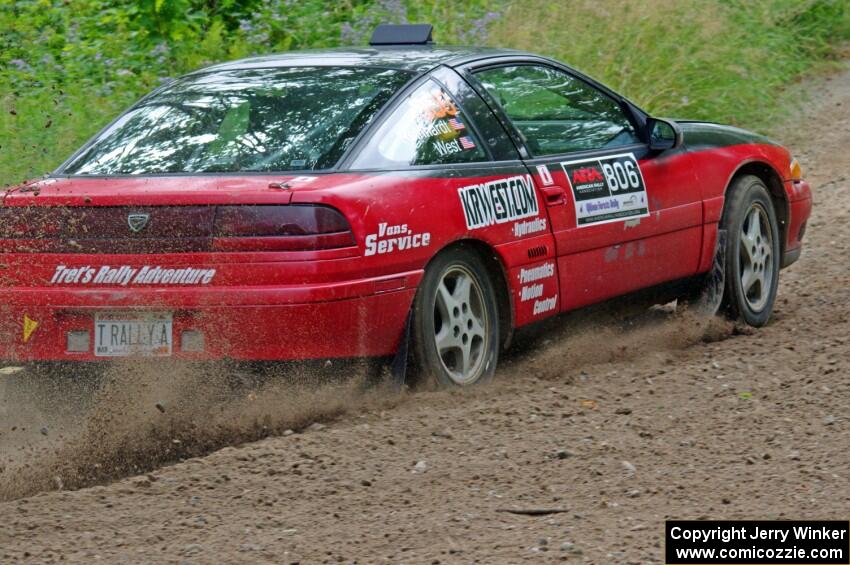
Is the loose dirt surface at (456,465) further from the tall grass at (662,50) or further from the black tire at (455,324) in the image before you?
the tall grass at (662,50)

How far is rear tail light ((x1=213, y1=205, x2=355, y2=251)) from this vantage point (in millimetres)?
4965

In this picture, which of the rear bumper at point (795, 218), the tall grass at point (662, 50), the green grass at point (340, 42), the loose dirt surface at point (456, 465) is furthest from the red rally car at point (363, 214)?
the tall grass at point (662, 50)

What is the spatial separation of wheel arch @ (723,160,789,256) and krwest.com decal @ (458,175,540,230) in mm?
1959

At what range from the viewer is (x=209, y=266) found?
4992 mm

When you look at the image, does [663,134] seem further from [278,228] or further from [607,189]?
[278,228]

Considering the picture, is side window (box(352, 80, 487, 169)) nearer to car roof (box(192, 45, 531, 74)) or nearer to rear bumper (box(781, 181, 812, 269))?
car roof (box(192, 45, 531, 74))

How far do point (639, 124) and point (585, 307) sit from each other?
1.10 meters

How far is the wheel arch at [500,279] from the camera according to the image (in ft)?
18.9

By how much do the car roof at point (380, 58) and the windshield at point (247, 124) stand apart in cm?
8

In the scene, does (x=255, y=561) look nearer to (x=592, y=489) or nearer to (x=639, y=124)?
(x=592, y=489)

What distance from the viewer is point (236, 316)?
16.3ft

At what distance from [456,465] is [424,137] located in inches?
62.0

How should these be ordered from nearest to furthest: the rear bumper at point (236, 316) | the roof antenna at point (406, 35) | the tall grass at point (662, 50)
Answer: the rear bumper at point (236, 316), the roof antenna at point (406, 35), the tall grass at point (662, 50)

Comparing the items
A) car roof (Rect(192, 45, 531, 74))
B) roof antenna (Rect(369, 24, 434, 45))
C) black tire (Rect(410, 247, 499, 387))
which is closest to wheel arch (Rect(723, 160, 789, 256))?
car roof (Rect(192, 45, 531, 74))
